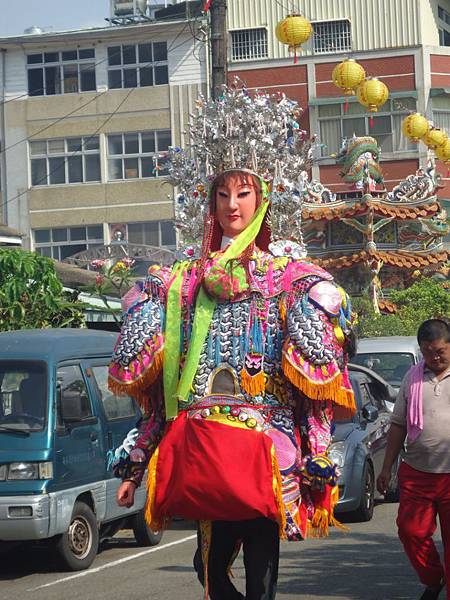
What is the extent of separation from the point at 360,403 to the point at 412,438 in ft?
21.2

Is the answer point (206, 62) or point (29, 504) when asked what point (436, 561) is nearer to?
point (29, 504)

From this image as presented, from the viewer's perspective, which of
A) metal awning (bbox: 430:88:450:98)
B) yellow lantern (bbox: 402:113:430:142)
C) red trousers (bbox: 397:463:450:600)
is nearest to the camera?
red trousers (bbox: 397:463:450:600)

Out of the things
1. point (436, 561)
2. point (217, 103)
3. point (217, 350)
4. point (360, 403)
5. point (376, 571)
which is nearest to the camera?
point (217, 350)

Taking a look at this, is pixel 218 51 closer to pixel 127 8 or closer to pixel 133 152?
pixel 133 152

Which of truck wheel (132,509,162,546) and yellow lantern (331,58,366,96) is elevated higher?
yellow lantern (331,58,366,96)

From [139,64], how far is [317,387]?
139 ft

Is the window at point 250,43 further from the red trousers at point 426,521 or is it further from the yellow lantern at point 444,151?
the red trousers at point 426,521

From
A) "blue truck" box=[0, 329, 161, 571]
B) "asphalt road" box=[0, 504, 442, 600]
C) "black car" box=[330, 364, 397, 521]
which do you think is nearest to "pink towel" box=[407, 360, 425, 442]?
"asphalt road" box=[0, 504, 442, 600]

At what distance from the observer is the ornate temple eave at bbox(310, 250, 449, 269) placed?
36500 millimetres

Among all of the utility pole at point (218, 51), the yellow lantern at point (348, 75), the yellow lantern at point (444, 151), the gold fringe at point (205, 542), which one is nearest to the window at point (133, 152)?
the yellow lantern at point (444, 151)

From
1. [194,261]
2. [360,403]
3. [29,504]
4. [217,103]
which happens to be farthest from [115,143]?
[194,261]

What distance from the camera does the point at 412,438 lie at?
7195 millimetres

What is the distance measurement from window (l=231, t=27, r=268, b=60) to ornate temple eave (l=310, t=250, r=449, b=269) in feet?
39.7

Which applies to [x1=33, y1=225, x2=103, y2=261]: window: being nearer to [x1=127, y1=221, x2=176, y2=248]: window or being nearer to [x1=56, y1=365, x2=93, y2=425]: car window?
[x1=127, y1=221, x2=176, y2=248]: window
